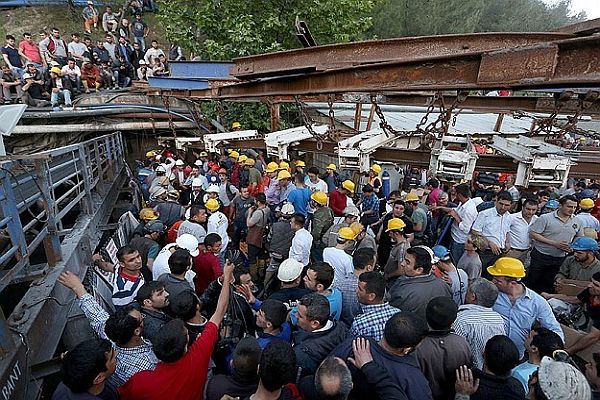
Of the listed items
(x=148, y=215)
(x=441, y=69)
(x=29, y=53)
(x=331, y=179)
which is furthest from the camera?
(x=29, y=53)

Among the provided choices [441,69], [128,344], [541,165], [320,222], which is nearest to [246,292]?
[128,344]

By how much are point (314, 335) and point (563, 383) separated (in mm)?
1470

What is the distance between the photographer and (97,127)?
11328 mm

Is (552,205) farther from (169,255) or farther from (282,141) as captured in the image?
(169,255)

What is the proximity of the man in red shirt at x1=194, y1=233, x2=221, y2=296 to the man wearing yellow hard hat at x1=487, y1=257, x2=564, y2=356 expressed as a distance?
290cm

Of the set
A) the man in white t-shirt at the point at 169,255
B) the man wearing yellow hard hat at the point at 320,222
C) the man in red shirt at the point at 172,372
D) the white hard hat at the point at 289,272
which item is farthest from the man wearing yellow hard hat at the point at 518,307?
the man in white t-shirt at the point at 169,255

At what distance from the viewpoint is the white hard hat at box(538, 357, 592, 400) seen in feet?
6.10

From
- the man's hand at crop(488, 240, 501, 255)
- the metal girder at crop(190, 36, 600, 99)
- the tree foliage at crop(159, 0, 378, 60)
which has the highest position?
the tree foliage at crop(159, 0, 378, 60)

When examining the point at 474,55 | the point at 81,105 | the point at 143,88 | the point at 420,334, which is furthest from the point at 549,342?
the point at 81,105

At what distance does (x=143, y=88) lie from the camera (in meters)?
9.83

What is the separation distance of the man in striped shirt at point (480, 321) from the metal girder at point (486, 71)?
5.65 ft

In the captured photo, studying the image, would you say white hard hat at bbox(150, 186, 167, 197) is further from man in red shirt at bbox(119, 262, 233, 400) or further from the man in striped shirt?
the man in striped shirt

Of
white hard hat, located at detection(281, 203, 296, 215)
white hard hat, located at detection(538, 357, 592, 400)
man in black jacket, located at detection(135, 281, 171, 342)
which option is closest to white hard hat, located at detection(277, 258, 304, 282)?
man in black jacket, located at detection(135, 281, 171, 342)

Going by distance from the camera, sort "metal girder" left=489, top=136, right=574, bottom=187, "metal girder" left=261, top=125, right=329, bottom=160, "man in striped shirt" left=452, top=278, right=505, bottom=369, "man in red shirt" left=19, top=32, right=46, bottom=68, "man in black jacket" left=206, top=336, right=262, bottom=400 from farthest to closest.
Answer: "man in red shirt" left=19, top=32, right=46, bottom=68 → "metal girder" left=261, top=125, right=329, bottom=160 → "metal girder" left=489, top=136, right=574, bottom=187 → "man in striped shirt" left=452, top=278, right=505, bottom=369 → "man in black jacket" left=206, top=336, right=262, bottom=400
